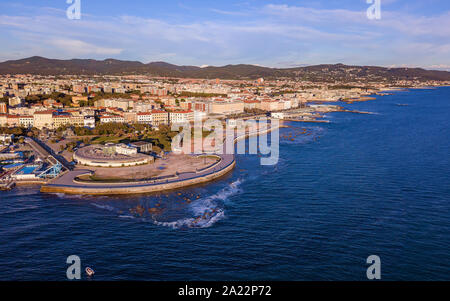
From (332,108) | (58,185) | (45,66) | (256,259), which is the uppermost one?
(45,66)

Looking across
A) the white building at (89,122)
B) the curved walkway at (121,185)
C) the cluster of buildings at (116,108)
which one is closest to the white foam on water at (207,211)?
the curved walkway at (121,185)

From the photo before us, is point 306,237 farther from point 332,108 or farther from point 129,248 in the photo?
point 332,108

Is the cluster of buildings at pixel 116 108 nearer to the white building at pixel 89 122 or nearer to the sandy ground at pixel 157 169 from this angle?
the white building at pixel 89 122

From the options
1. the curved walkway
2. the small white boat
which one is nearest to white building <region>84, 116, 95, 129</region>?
the curved walkway

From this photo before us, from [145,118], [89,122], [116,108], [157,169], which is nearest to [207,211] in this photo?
[157,169]

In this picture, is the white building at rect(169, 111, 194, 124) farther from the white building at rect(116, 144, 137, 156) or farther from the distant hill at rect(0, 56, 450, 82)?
the distant hill at rect(0, 56, 450, 82)
